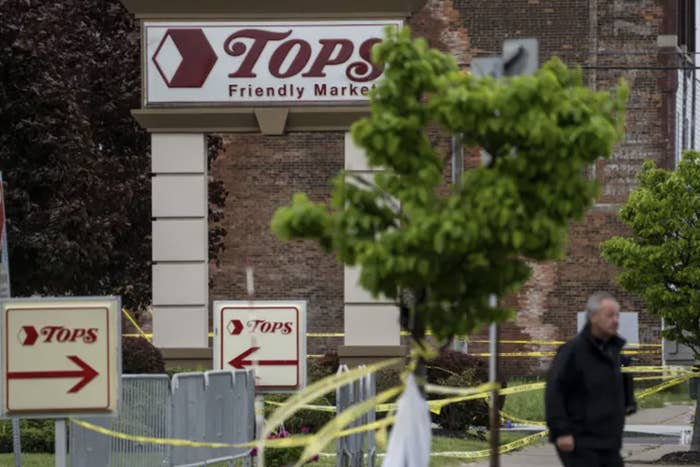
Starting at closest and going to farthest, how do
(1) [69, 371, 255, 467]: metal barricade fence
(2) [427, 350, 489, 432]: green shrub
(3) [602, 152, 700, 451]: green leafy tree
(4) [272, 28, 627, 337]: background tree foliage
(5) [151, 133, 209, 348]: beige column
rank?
(4) [272, 28, 627, 337]: background tree foliage
(1) [69, 371, 255, 467]: metal barricade fence
(3) [602, 152, 700, 451]: green leafy tree
(5) [151, 133, 209, 348]: beige column
(2) [427, 350, 489, 432]: green shrub

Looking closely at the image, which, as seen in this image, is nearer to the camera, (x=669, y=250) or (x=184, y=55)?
(x=669, y=250)

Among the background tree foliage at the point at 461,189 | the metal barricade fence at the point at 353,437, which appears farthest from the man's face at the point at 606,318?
→ the metal barricade fence at the point at 353,437

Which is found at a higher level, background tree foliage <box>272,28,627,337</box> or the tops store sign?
the tops store sign

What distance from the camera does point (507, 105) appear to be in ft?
35.0

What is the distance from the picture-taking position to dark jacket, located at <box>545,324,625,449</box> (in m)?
11.4

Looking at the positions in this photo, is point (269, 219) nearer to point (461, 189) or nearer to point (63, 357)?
point (63, 357)

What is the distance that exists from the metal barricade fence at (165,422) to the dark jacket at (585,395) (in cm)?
420

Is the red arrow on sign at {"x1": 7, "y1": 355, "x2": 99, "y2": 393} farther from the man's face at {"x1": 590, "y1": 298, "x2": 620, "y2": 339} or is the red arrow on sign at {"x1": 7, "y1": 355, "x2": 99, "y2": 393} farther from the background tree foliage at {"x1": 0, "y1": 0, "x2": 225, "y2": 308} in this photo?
the background tree foliage at {"x1": 0, "y1": 0, "x2": 225, "y2": 308}

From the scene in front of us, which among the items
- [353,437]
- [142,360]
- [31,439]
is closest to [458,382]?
[142,360]

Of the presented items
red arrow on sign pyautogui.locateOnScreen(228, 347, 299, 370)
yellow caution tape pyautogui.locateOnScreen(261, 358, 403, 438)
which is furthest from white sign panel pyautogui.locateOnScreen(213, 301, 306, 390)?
yellow caution tape pyautogui.locateOnScreen(261, 358, 403, 438)

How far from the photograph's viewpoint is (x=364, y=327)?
2372 centimetres

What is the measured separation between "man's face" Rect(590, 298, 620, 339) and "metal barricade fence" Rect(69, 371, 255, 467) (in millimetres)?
4452

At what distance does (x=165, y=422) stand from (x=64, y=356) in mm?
1911

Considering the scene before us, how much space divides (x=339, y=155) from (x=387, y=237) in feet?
99.5
